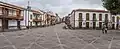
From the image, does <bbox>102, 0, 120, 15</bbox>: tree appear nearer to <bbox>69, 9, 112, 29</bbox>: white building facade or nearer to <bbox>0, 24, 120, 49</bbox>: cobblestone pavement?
<bbox>0, 24, 120, 49</bbox>: cobblestone pavement

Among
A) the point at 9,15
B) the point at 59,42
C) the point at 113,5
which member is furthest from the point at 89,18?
the point at 59,42

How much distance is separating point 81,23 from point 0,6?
24.3m

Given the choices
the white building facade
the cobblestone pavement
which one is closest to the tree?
the cobblestone pavement

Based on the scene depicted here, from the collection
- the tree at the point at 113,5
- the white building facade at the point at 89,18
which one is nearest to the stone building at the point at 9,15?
the white building facade at the point at 89,18

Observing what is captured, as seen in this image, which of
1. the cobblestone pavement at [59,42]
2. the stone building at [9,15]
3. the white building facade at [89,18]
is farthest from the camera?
the white building facade at [89,18]

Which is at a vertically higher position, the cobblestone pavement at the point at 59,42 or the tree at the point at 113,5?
the tree at the point at 113,5

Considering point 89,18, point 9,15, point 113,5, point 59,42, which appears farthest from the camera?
point 89,18

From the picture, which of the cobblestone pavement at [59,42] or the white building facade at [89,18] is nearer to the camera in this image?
the cobblestone pavement at [59,42]

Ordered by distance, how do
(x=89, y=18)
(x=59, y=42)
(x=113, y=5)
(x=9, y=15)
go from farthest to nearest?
(x=89, y=18) < (x=9, y=15) < (x=113, y=5) < (x=59, y=42)

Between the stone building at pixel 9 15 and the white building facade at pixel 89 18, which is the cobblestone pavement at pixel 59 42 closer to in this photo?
the stone building at pixel 9 15

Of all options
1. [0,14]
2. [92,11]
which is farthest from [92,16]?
[0,14]

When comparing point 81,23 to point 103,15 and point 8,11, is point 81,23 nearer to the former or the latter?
point 103,15

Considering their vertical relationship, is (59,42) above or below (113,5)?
below

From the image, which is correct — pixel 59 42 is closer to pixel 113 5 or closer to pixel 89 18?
pixel 113 5
